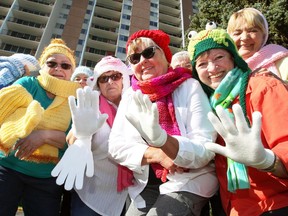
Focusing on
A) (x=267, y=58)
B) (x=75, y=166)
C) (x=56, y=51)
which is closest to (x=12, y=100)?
(x=56, y=51)

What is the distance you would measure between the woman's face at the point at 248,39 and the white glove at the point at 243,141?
1525mm

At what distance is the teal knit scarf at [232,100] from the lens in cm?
153

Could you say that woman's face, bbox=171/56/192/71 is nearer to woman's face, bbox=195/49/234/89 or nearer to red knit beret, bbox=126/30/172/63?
red knit beret, bbox=126/30/172/63

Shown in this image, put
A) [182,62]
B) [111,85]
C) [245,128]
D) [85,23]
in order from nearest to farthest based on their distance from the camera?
[245,128] < [111,85] < [182,62] < [85,23]

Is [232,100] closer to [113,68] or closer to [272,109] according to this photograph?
[272,109]

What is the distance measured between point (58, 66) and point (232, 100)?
1818 mm

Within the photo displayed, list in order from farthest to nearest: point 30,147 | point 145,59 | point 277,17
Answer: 1. point 277,17
2. point 30,147
3. point 145,59

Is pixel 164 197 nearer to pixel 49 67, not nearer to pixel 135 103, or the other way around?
pixel 135 103

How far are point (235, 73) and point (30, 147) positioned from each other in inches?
67.3

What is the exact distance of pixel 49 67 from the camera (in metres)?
2.81

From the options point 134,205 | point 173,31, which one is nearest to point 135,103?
point 134,205

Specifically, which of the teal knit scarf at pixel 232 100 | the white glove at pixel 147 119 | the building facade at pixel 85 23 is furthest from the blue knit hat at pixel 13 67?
the building facade at pixel 85 23

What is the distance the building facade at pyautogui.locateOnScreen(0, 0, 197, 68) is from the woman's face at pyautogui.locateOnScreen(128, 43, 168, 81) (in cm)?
2954

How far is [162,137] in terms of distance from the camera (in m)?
1.55
